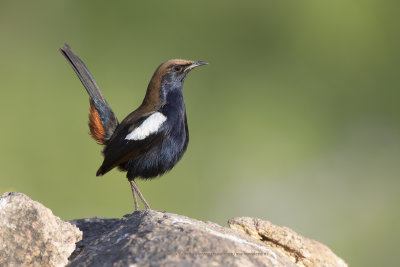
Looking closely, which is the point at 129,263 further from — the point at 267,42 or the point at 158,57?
the point at 267,42

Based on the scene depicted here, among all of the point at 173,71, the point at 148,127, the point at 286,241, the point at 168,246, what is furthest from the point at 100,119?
the point at 168,246

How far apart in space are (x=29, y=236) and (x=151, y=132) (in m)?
2.54

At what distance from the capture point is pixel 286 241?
4852mm

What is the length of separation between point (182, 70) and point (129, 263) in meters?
3.44

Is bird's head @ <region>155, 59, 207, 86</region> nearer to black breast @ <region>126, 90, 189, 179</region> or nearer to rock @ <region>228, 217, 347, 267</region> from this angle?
black breast @ <region>126, 90, 189, 179</region>

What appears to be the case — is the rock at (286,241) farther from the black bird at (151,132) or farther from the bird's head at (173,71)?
the bird's head at (173,71)

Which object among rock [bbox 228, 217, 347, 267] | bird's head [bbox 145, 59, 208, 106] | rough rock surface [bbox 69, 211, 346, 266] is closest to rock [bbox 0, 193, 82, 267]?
rough rock surface [bbox 69, 211, 346, 266]

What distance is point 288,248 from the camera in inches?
191

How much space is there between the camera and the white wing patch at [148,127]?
6.26 m

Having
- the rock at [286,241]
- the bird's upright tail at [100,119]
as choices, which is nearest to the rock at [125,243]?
the rock at [286,241]

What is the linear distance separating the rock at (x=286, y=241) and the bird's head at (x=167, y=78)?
210cm

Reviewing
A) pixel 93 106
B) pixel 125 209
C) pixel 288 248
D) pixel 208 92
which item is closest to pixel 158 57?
pixel 208 92

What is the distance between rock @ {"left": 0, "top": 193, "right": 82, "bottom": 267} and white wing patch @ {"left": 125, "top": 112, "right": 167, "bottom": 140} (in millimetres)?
2372

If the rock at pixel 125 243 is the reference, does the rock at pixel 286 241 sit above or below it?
below
